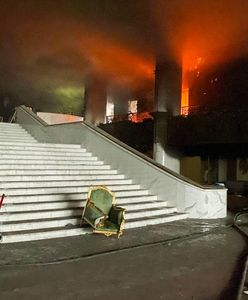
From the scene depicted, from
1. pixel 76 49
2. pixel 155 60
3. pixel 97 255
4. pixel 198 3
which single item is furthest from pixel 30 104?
pixel 97 255

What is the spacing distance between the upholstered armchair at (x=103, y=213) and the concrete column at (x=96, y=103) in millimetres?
20439

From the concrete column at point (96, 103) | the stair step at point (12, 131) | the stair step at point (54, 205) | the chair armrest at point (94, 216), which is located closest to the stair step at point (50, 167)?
the stair step at point (54, 205)

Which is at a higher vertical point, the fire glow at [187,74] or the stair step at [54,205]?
the fire glow at [187,74]

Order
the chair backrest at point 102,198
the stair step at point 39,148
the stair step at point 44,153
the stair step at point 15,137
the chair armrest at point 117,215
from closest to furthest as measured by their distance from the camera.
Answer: the chair armrest at point 117,215, the chair backrest at point 102,198, the stair step at point 44,153, the stair step at point 39,148, the stair step at point 15,137

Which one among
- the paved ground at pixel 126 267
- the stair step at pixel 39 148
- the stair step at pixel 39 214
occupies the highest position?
the stair step at pixel 39 148

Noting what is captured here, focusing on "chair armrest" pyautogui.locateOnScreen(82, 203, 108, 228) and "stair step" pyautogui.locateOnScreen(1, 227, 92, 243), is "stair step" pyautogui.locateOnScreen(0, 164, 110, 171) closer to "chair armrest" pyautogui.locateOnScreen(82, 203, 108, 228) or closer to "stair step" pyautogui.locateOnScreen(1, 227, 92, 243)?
"stair step" pyautogui.locateOnScreen(1, 227, 92, 243)

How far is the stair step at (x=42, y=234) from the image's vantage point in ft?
19.7

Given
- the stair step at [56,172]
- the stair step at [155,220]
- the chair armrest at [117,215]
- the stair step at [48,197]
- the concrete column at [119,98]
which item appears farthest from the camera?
the concrete column at [119,98]

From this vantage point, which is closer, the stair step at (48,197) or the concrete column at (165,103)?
the stair step at (48,197)

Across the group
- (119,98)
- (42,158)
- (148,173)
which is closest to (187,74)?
(119,98)

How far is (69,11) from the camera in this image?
54.9ft

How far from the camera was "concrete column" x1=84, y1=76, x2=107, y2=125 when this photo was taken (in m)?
27.2

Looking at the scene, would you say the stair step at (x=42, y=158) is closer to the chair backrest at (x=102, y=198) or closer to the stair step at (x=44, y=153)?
the stair step at (x=44, y=153)

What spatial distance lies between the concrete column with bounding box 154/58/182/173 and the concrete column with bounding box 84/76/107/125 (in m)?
8.29
